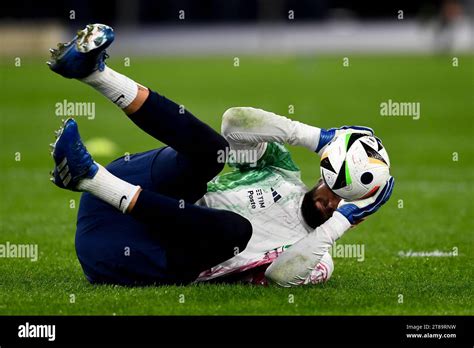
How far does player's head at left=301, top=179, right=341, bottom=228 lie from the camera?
7.12 m

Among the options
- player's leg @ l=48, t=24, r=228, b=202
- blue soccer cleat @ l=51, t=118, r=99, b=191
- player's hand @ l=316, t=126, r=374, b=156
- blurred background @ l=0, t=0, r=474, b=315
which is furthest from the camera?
blurred background @ l=0, t=0, r=474, b=315

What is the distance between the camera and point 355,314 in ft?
20.8

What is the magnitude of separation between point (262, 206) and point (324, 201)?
41 cm

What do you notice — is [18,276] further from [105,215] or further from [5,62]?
→ [5,62]

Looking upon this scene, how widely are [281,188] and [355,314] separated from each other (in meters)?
1.28

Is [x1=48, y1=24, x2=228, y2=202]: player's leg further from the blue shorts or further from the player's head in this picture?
the player's head

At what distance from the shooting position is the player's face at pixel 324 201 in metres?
7.11

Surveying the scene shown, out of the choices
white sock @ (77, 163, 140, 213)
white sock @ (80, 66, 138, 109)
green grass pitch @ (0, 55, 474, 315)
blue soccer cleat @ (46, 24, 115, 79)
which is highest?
blue soccer cleat @ (46, 24, 115, 79)

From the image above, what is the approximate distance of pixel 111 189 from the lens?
6.63 meters

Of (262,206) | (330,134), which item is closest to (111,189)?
(262,206)

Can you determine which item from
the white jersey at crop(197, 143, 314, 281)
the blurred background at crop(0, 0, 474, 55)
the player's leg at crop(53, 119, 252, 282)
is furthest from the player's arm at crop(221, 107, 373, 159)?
the blurred background at crop(0, 0, 474, 55)

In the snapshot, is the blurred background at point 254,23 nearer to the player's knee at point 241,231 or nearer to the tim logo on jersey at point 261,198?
the tim logo on jersey at point 261,198

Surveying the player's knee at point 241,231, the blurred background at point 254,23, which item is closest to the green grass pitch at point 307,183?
the player's knee at point 241,231

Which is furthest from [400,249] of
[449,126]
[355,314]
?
[449,126]
